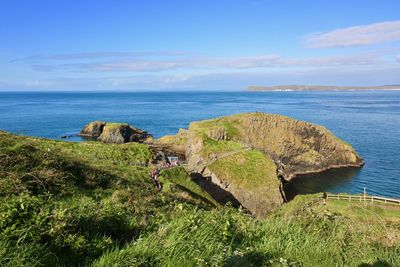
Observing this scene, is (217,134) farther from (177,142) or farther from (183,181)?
(183,181)

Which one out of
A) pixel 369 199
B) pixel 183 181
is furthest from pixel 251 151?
pixel 183 181

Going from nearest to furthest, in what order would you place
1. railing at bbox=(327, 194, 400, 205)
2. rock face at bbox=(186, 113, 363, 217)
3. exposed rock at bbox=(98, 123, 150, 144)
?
1. railing at bbox=(327, 194, 400, 205)
2. rock face at bbox=(186, 113, 363, 217)
3. exposed rock at bbox=(98, 123, 150, 144)

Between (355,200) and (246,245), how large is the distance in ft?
89.4

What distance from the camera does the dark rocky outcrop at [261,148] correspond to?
35906mm

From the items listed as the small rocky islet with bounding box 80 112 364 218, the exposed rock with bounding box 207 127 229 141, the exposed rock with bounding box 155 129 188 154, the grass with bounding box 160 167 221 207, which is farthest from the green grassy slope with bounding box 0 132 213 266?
the exposed rock with bounding box 155 129 188 154

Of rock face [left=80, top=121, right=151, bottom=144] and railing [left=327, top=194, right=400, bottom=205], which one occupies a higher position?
rock face [left=80, top=121, right=151, bottom=144]

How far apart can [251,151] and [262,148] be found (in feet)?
42.7

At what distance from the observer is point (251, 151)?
38.3m

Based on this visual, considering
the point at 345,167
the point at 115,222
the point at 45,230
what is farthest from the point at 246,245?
A: the point at 345,167

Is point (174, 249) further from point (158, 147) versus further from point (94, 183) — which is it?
point (158, 147)

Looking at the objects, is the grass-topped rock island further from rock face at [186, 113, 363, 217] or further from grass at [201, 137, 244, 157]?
grass at [201, 137, 244, 157]

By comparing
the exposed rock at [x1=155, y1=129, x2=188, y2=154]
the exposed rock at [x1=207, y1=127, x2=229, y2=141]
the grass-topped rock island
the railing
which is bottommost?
the railing

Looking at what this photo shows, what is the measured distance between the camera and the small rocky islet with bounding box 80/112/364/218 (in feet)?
108

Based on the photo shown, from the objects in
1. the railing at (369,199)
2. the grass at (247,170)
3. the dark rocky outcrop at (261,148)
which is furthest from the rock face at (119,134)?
the railing at (369,199)
